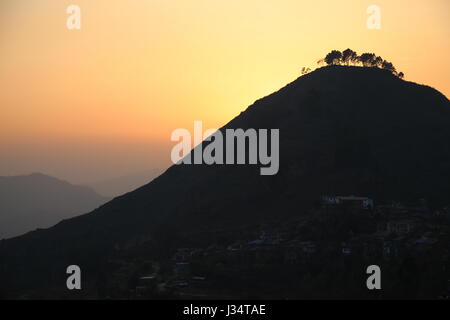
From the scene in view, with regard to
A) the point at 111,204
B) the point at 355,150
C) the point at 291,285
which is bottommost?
the point at 291,285

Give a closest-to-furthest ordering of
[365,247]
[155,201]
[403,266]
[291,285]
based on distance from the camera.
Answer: [403,266] → [291,285] → [365,247] → [155,201]

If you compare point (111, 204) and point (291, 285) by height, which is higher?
point (111, 204)

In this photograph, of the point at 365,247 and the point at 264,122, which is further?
the point at 264,122
